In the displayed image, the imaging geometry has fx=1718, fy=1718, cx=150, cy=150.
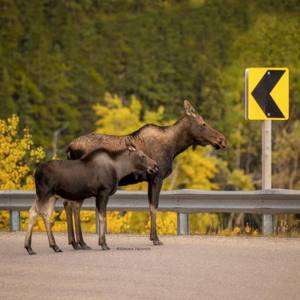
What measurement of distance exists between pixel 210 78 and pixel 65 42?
20.2 meters

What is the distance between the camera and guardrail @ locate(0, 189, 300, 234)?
2412cm

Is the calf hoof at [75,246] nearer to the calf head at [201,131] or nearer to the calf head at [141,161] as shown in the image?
the calf head at [141,161]

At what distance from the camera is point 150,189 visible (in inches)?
901

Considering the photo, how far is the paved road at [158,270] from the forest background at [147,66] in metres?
69.2

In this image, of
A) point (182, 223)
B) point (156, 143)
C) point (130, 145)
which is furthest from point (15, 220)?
point (130, 145)

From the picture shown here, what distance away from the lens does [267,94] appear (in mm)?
25422

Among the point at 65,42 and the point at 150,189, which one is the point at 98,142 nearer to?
the point at 150,189

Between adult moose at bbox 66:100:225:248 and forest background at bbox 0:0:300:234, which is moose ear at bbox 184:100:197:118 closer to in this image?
adult moose at bbox 66:100:225:248

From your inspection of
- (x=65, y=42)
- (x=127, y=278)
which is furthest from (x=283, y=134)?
(x=127, y=278)

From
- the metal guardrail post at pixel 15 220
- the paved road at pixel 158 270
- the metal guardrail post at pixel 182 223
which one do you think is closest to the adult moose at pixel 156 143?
the paved road at pixel 158 270

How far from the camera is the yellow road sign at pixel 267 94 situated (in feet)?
83.4

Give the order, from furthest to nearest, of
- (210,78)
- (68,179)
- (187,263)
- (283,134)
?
(210,78)
(283,134)
(68,179)
(187,263)

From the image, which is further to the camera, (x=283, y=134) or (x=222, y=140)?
(x=283, y=134)

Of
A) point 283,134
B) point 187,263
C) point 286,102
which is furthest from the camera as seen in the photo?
point 283,134
